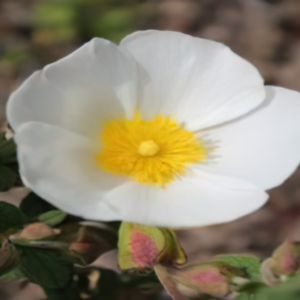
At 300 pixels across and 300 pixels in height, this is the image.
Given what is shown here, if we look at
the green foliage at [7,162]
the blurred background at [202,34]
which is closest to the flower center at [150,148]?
the green foliage at [7,162]

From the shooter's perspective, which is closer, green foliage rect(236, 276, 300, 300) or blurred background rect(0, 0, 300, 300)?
green foliage rect(236, 276, 300, 300)

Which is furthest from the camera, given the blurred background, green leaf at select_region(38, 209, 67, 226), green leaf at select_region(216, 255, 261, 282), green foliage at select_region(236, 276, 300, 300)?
the blurred background

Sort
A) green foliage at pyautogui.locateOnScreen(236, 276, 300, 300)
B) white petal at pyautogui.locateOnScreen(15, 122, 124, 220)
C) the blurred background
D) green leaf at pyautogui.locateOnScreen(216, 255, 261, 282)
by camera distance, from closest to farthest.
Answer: green foliage at pyautogui.locateOnScreen(236, 276, 300, 300), white petal at pyautogui.locateOnScreen(15, 122, 124, 220), green leaf at pyautogui.locateOnScreen(216, 255, 261, 282), the blurred background

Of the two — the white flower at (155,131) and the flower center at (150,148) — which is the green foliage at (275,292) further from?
the flower center at (150,148)

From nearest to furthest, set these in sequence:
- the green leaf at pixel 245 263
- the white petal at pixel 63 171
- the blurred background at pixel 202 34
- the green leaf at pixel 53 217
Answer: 1. the white petal at pixel 63 171
2. the green leaf at pixel 245 263
3. the green leaf at pixel 53 217
4. the blurred background at pixel 202 34

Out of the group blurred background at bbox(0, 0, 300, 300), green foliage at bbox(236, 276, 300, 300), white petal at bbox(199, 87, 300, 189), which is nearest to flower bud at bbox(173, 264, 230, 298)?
green foliage at bbox(236, 276, 300, 300)

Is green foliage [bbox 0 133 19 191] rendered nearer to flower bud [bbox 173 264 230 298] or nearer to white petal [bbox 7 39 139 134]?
white petal [bbox 7 39 139 134]

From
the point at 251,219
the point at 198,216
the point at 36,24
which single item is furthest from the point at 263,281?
the point at 36,24
